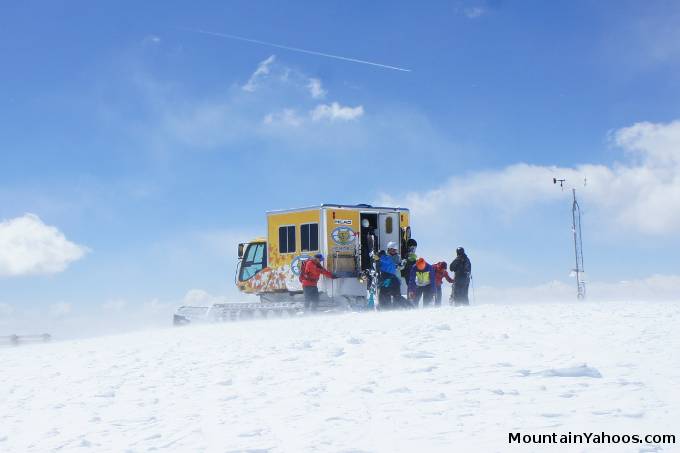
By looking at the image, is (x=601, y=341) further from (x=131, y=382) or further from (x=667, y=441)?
(x=131, y=382)

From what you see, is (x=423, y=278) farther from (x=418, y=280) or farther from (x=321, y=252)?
(x=321, y=252)

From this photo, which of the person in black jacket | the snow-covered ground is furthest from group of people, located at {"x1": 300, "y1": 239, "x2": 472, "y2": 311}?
the snow-covered ground

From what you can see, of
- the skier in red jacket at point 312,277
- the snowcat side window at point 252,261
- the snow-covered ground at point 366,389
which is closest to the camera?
the snow-covered ground at point 366,389

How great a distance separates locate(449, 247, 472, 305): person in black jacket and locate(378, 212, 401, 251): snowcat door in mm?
3511

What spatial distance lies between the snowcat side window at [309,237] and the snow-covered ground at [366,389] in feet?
25.8

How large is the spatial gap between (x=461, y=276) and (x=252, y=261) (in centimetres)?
723

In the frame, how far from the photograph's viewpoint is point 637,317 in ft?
38.6

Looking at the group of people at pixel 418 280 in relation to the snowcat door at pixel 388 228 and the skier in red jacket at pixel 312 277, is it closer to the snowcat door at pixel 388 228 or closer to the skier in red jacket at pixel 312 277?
the skier in red jacket at pixel 312 277

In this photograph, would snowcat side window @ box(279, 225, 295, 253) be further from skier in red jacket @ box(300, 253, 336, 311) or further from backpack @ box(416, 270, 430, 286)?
backpack @ box(416, 270, 430, 286)

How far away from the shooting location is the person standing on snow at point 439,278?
1780cm

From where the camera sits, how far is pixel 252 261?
71.9 ft

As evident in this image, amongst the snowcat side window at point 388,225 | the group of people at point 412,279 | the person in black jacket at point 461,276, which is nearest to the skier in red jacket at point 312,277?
the group of people at point 412,279

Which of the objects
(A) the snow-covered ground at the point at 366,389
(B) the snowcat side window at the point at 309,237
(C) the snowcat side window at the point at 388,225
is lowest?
(A) the snow-covered ground at the point at 366,389

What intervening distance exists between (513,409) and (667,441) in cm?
132
